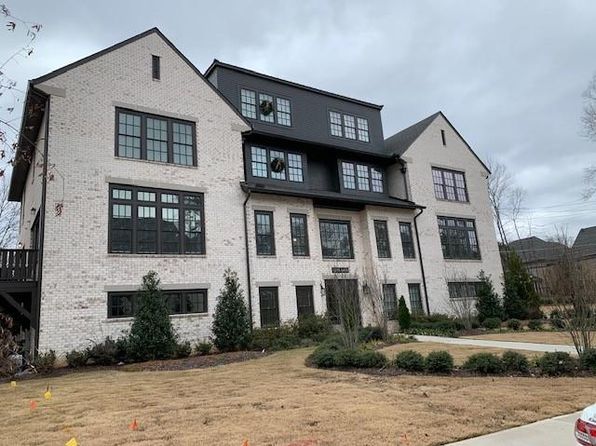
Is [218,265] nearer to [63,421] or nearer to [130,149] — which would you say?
[130,149]

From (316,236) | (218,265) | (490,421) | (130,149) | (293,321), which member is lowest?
(490,421)

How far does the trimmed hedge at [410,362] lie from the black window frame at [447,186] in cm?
1811

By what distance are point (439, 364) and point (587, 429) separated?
22.2ft

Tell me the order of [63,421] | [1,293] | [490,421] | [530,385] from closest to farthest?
[490,421] < [63,421] < [530,385] < [1,293]

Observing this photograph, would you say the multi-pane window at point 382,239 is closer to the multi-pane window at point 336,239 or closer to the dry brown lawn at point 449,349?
the multi-pane window at point 336,239

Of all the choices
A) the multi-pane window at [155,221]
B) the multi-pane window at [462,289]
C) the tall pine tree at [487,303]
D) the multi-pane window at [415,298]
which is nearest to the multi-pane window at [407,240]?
the multi-pane window at [415,298]

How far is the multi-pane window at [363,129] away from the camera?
86.7 feet

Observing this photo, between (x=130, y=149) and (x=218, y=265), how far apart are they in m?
5.65

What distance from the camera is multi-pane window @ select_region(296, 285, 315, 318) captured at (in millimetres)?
20188

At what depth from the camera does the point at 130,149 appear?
17.5 meters

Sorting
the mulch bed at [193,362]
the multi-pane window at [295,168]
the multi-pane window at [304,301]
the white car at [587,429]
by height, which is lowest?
the mulch bed at [193,362]

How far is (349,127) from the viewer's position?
26047mm

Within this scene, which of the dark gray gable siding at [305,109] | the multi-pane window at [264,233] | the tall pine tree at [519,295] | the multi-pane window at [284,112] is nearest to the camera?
the multi-pane window at [264,233]

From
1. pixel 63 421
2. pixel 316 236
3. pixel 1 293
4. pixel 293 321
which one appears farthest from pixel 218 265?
pixel 63 421
